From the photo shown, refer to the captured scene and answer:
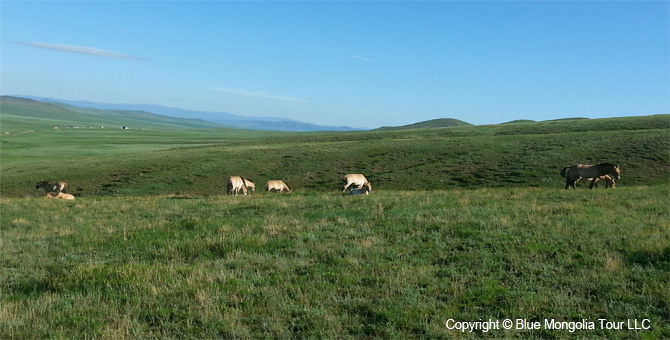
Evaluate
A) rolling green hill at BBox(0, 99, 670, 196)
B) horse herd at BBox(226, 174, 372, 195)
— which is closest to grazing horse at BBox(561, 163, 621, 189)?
rolling green hill at BBox(0, 99, 670, 196)

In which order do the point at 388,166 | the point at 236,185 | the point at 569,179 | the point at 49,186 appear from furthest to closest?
the point at 388,166 → the point at 49,186 → the point at 236,185 → the point at 569,179

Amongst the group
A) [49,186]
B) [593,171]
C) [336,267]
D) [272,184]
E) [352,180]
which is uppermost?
[593,171]

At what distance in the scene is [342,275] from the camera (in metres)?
8.97

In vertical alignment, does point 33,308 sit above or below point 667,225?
below

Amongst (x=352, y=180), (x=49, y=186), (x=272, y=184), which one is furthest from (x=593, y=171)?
(x=49, y=186)

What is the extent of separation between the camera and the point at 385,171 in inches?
1807

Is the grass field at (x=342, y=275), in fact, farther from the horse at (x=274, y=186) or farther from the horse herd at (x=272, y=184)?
the horse at (x=274, y=186)

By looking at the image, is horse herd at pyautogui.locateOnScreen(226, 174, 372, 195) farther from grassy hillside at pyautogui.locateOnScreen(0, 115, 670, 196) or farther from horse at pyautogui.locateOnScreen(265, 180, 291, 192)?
grassy hillside at pyautogui.locateOnScreen(0, 115, 670, 196)

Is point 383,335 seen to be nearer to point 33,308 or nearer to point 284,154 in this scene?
point 33,308

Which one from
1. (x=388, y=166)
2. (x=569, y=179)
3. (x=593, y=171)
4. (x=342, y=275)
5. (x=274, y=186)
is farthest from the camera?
(x=388, y=166)

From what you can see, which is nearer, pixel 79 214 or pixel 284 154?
pixel 79 214

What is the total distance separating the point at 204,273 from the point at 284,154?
47.8m

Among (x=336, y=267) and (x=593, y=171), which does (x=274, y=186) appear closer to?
(x=593, y=171)

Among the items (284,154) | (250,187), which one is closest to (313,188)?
(250,187)
